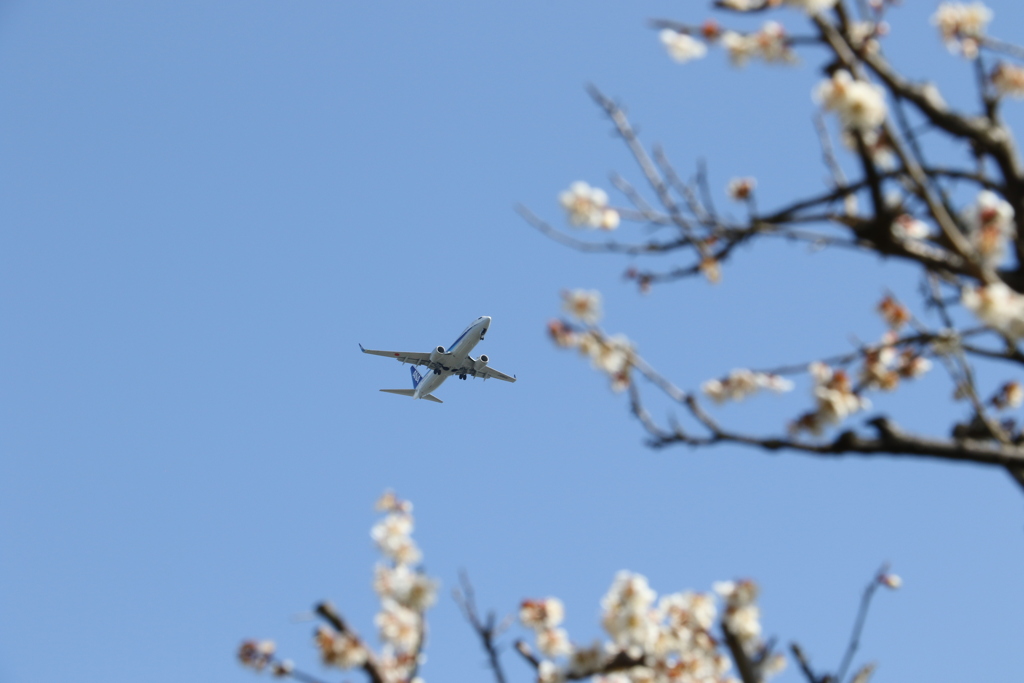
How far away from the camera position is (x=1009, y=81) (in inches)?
329

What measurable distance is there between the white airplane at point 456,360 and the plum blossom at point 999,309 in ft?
134

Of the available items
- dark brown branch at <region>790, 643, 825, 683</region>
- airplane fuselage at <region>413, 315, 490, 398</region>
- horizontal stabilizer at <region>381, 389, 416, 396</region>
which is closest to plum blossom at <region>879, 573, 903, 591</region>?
dark brown branch at <region>790, 643, 825, 683</region>

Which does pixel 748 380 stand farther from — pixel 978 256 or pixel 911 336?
pixel 978 256

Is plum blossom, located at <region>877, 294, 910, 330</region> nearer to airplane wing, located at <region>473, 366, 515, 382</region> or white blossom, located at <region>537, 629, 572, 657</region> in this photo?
white blossom, located at <region>537, 629, 572, 657</region>

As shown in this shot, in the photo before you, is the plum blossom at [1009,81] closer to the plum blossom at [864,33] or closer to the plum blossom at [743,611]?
the plum blossom at [864,33]

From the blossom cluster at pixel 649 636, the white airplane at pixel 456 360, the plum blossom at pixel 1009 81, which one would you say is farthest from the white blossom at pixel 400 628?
the white airplane at pixel 456 360

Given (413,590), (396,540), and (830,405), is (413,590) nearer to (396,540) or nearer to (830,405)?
(396,540)

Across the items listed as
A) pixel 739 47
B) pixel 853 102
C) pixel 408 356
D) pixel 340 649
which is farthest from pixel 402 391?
pixel 853 102

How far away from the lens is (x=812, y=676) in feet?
31.4

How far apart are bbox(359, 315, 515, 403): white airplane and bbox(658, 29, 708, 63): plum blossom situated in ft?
126

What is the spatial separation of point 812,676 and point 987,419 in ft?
12.6

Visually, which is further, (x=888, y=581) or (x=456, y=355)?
(x=456, y=355)

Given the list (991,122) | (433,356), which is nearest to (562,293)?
(991,122)

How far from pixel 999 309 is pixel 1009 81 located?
2959mm
